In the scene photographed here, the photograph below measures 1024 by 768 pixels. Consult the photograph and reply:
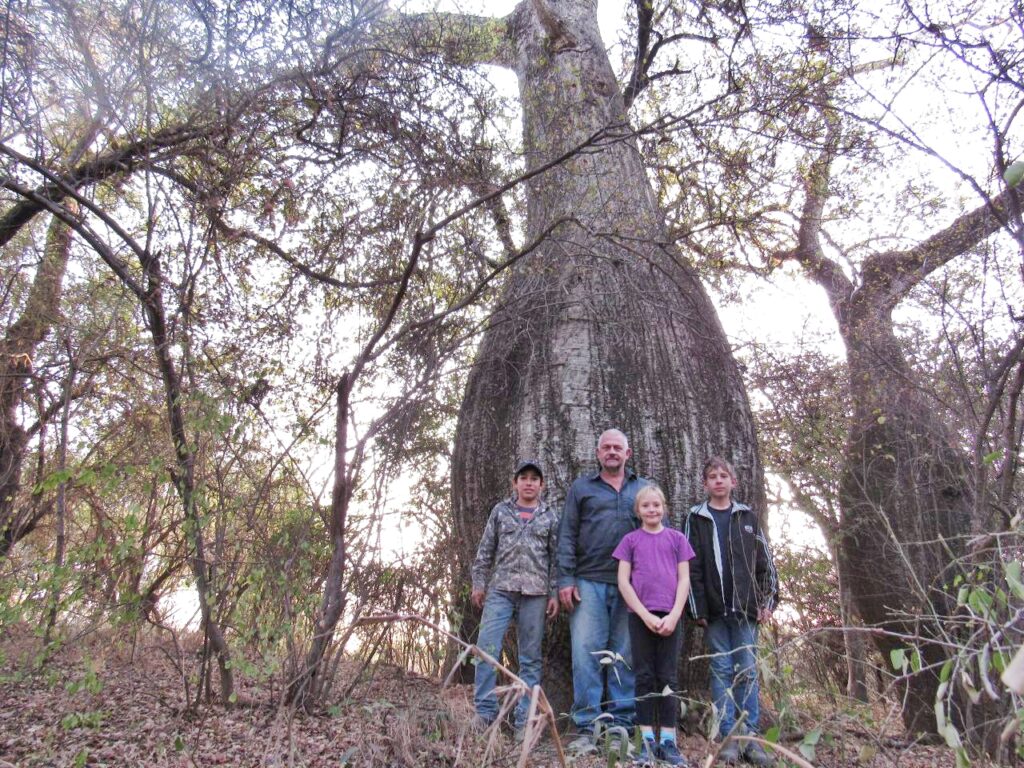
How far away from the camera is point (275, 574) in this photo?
3512mm

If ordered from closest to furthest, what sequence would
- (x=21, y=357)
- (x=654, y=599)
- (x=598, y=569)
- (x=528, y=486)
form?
(x=654, y=599) → (x=598, y=569) → (x=528, y=486) → (x=21, y=357)

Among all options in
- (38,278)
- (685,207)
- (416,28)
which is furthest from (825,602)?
(38,278)

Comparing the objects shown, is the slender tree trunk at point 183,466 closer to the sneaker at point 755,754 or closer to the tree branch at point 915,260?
the sneaker at point 755,754

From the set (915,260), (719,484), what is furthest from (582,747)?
(915,260)

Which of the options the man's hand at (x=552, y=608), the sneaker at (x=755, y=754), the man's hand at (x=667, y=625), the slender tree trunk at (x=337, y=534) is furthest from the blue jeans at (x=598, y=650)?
the slender tree trunk at (x=337, y=534)

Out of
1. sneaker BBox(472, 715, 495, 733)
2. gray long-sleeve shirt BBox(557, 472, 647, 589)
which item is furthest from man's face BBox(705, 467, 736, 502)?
sneaker BBox(472, 715, 495, 733)

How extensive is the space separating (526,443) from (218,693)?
219cm

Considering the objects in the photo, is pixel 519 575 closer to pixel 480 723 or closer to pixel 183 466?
pixel 480 723

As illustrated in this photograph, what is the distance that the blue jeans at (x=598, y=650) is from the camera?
3248mm

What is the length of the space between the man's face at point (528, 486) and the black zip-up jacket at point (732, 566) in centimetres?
77

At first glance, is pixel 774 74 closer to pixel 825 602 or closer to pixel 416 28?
Result: pixel 416 28

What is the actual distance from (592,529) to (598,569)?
19 cm

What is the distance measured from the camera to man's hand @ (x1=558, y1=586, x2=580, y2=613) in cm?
351

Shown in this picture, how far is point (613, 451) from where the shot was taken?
12.1 feet
